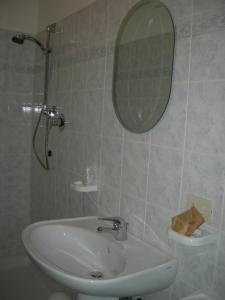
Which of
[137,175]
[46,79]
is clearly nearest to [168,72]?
[137,175]

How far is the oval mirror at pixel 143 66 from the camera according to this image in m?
1.26

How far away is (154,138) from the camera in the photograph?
1324 millimetres

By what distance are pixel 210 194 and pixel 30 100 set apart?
6.90 feet

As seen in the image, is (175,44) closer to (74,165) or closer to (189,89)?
(189,89)

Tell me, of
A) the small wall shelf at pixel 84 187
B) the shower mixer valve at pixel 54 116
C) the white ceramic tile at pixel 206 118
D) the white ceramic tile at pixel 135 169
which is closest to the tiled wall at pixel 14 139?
the shower mixer valve at pixel 54 116

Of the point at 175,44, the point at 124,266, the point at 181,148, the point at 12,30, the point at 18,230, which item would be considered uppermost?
the point at 12,30

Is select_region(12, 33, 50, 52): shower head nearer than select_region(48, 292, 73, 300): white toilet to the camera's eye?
No

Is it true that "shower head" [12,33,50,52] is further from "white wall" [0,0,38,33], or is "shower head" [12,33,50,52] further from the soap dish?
the soap dish

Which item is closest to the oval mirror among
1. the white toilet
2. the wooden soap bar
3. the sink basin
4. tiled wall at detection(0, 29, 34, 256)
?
the wooden soap bar

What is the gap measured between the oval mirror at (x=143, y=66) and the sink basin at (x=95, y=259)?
1.76 ft

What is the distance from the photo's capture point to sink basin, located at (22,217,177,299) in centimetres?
104

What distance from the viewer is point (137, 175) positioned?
4.66 feet

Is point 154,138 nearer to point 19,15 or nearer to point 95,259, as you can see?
point 95,259

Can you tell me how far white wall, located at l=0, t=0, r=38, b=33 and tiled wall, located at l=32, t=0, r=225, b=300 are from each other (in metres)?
0.64
